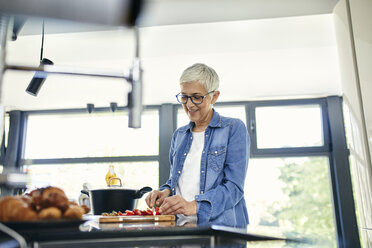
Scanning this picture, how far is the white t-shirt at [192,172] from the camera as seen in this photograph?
1.52 metres

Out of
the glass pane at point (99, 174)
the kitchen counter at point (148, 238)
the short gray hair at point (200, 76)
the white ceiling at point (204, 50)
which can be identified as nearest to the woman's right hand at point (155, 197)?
the short gray hair at point (200, 76)

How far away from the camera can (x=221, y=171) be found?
4.76 feet

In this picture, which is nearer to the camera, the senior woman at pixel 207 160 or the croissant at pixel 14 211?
the croissant at pixel 14 211

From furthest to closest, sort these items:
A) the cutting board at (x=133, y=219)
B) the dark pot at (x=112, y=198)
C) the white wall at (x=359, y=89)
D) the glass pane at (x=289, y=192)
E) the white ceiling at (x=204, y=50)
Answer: the glass pane at (x=289, y=192)
the white ceiling at (x=204, y=50)
the white wall at (x=359, y=89)
the dark pot at (x=112, y=198)
the cutting board at (x=133, y=219)

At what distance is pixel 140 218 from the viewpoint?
1.18 meters

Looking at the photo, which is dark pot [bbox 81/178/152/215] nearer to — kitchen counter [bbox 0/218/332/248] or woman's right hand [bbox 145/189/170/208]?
woman's right hand [bbox 145/189/170/208]

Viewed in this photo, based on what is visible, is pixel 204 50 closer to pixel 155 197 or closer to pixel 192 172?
pixel 192 172

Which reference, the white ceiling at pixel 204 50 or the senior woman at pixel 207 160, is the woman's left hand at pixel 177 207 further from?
the white ceiling at pixel 204 50

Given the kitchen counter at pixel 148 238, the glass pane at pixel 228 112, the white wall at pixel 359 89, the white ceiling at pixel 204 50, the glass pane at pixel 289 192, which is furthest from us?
the glass pane at pixel 228 112

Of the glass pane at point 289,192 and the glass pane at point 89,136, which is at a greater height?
the glass pane at point 89,136

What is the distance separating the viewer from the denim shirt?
1.28 m

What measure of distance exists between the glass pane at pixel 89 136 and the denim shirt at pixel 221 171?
3.00 metres

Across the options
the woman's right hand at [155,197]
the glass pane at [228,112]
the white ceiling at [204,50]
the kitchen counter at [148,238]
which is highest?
the white ceiling at [204,50]

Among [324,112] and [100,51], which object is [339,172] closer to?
[324,112]
